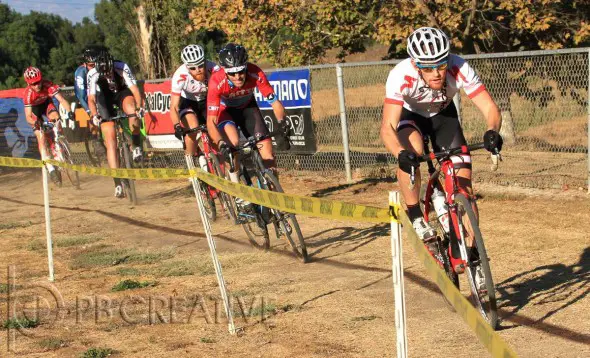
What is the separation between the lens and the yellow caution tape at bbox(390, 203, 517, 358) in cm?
345

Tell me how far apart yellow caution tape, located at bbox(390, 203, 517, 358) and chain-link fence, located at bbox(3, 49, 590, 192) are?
7932mm

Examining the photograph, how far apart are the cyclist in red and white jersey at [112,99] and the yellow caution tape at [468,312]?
1012 cm

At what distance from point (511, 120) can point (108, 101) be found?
6.82 m

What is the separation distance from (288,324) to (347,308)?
2.02ft

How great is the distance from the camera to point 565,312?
6906 millimetres

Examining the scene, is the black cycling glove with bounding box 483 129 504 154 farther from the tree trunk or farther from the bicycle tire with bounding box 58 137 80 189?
the tree trunk

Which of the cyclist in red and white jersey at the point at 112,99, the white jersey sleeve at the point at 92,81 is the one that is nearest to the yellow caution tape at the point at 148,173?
the cyclist in red and white jersey at the point at 112,99

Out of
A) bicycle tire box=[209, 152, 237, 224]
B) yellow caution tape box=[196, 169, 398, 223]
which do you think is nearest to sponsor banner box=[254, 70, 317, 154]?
bicycle tire box=[209, 152, 237, 224]

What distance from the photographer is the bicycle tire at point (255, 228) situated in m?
10.1

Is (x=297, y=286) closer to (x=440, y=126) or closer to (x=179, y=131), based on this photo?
(x=440, y=126)

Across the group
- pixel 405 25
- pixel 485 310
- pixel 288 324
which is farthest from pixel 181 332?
pixel 405 25

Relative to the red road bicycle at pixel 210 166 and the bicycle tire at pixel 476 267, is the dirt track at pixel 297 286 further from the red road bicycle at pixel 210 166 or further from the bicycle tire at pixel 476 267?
the red road bicycle at pixel 210 166

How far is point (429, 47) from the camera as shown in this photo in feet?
21.8

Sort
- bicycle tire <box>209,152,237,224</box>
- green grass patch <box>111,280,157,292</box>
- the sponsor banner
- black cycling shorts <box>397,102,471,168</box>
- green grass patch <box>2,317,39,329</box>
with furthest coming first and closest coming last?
the sponsor banner
bicycle tire <box>209,152,237,224</box>
green grass patch <box>111,280,157,292</box>
green grass patch <box>2,317,39,329</box>
black cycling shorts <box>397,102,471,168</box>
